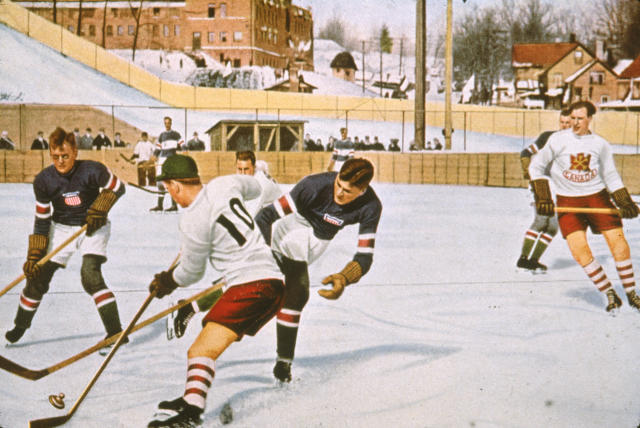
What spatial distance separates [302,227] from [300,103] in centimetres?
1024

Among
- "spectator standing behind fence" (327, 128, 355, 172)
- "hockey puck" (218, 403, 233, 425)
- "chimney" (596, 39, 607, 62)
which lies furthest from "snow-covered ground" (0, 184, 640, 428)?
"spectator standing behind fence" (327, 128, 355, 172)

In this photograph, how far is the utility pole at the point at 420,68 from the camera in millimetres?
3758

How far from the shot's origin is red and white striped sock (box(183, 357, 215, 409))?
7.57 ft

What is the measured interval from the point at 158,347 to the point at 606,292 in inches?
97.5

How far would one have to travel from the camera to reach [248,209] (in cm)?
271

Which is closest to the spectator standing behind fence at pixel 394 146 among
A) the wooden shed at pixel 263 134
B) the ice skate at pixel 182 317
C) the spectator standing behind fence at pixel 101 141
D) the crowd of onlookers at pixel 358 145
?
the crowd of onlookers at pixel 358 145

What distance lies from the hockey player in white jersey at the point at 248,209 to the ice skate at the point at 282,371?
377 millimetres

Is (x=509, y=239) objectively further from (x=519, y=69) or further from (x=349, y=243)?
(x=519, y=69)

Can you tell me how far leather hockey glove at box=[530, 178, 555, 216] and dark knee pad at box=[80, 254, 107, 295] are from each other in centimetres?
232

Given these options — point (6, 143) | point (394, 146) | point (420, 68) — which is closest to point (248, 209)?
point (6, 143)

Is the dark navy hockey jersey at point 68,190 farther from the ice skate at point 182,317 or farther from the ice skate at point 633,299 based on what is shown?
the ice skate at point 633,299

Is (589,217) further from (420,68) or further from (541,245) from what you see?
(420,68)

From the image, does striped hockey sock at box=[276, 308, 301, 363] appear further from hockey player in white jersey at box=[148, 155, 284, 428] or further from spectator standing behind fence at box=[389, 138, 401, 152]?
spectator standing behind fence at box=[389, 138, 401, 152]

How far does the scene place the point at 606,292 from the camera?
3.78 metres
